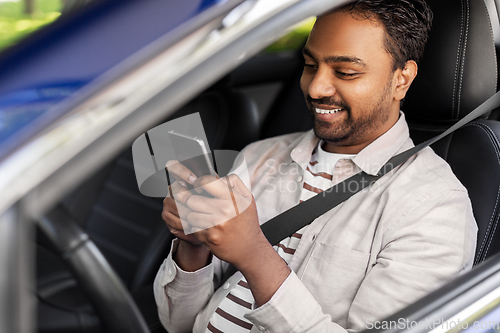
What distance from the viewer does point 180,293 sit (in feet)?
3.89

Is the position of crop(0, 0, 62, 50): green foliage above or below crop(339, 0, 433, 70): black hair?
above

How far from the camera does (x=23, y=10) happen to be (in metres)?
1.47

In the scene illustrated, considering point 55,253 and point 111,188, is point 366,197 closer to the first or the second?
point 55,253

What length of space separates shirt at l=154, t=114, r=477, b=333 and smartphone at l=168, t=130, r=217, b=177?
28 centimetres

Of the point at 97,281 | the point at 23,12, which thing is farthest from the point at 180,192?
the point at 23,12

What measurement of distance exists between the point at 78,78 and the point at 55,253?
1.67 ft

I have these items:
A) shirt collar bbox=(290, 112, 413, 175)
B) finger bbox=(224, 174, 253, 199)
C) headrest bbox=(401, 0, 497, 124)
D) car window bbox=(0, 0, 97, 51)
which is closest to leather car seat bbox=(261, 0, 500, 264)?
headrest bbox=(401, 0, 497, 124)

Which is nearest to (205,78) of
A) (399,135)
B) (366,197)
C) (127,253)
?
(366,197)

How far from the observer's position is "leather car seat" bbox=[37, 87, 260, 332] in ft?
4.59

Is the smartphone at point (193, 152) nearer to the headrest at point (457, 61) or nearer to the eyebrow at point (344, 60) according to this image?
the eyebrow at point (344, 60)

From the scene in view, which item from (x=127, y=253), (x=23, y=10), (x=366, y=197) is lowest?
(x=127, y=253)

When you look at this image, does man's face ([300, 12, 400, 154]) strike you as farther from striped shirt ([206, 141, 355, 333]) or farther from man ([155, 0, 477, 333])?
striped shirt ([206, 141, 355, 333])

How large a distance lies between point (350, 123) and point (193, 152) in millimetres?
532

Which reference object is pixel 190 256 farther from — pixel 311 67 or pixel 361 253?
pixel 311 67
